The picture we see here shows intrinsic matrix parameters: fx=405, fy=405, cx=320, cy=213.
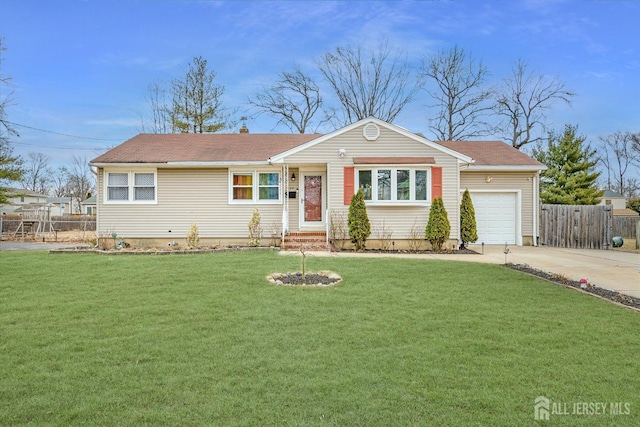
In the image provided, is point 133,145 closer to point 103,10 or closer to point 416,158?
point 103,10

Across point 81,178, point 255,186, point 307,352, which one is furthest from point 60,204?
point 307,352

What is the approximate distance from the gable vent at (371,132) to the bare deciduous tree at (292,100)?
54.3ft

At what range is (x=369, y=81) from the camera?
1152 inches

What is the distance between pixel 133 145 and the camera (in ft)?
52.9

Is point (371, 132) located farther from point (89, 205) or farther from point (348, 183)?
point (89, 205)

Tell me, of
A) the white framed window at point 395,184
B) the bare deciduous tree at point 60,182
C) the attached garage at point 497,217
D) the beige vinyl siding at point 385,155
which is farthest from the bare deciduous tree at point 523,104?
the bare deciduous tree at point 60,182

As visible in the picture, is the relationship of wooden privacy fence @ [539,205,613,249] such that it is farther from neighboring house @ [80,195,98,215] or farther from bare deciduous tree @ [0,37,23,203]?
neighboring house @ [80,195,98,215]

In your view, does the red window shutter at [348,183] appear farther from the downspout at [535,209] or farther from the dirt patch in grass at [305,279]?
the downspout at [535,209]

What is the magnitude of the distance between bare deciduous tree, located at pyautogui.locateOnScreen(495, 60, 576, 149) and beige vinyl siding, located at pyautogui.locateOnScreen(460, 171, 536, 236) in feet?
53.7

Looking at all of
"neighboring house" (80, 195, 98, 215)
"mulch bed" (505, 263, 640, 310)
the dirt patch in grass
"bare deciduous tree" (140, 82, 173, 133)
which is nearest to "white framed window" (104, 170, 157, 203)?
the dirt patch in grass

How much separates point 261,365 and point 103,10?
16.3m

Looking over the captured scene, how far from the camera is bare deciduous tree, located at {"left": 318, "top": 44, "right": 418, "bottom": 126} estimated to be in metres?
28.8

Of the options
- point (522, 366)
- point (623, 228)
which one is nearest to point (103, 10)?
point (522, 366)

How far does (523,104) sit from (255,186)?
24409 millimetres
